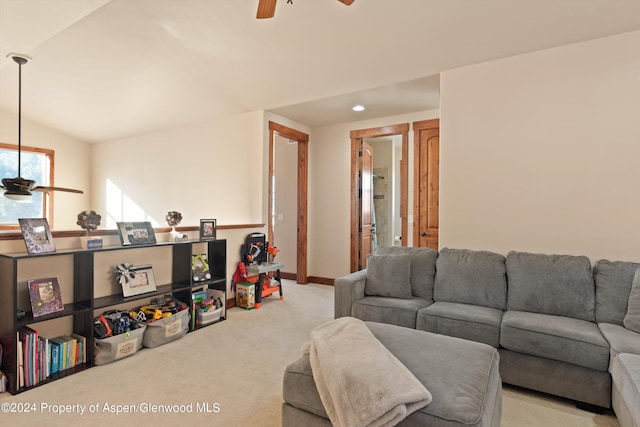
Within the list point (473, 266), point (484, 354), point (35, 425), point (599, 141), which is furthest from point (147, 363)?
point (599, 141)

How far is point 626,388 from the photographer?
5.32 ft

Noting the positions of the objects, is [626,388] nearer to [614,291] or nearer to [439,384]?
[614,291]

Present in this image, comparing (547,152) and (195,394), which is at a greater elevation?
(547,152)

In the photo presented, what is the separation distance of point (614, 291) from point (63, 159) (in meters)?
8.11

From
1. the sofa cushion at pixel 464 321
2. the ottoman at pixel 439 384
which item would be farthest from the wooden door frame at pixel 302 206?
the ottoman at pixel 439 384

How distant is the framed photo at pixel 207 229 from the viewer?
3568mm

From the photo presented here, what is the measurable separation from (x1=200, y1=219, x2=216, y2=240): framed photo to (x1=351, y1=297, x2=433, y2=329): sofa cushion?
1.76 metres

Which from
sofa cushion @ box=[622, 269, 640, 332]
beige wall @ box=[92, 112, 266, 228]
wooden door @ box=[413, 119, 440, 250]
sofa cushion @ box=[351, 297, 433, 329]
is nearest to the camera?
sofa cushion @ box=[622, 269, 640, 332]

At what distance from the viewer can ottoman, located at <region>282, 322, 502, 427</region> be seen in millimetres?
1264

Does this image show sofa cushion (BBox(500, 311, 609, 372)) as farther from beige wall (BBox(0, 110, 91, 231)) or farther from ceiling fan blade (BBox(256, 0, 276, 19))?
beige wall (BBox(0, 110, 91, 231))

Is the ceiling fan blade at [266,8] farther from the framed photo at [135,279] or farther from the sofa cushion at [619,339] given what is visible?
the sofa cushion at [619,339]

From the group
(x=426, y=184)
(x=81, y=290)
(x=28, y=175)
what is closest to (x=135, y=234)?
(x=81, y=290)

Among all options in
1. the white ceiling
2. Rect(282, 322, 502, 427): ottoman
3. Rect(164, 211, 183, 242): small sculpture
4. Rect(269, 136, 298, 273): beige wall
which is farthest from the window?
Rect(282, 322, 502, 427): ottoman

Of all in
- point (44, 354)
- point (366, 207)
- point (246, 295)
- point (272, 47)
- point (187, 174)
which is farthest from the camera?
point (187, 174)
